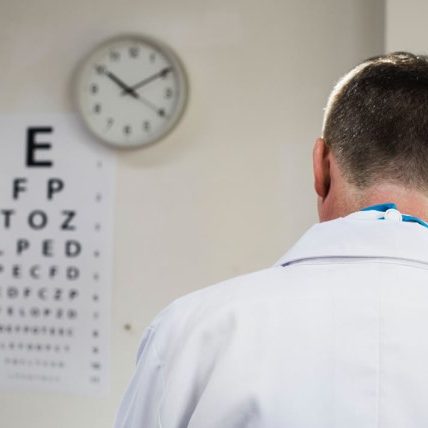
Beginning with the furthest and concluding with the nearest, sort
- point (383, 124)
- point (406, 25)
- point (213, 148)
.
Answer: point (213, 148)
point (406, 25)
point (383, 124)

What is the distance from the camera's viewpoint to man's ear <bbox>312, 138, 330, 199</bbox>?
91cm

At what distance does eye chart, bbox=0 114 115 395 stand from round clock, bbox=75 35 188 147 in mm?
96

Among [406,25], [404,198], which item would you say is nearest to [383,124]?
[404,198]

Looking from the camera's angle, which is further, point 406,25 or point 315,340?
point 406,25

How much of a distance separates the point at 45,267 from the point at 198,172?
24.4 inches

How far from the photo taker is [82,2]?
2.32m

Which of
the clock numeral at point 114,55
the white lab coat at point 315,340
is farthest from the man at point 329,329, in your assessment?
the clock numeral at point 114,55

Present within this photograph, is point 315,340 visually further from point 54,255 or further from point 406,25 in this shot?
point 54,255

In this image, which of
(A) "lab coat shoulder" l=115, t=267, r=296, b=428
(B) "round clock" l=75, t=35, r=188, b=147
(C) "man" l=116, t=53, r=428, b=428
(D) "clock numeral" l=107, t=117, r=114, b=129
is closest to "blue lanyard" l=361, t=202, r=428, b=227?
(C) "man" l=116, t=53, r=428, b=428

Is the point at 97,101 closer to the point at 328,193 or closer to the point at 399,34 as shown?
the point at 399,34

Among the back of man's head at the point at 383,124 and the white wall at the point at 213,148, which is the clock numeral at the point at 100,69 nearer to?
the white wall at the point at 213,148

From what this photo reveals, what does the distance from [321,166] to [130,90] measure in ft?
4.73

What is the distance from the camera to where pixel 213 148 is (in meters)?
2.22

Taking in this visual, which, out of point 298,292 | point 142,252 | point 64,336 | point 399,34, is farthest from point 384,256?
point 64,336
